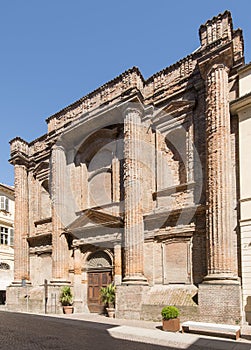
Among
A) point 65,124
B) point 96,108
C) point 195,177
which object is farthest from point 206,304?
point 65,124

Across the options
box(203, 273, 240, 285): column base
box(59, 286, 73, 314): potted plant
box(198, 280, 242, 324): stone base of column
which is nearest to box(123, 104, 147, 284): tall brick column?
box(198, 280, 242, 324): stone base of column

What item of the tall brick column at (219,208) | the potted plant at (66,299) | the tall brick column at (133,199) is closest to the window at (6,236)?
the potted plant at (66,299)

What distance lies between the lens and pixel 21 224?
22.1m

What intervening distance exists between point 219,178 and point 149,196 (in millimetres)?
4078

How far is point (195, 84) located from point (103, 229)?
27.1ft

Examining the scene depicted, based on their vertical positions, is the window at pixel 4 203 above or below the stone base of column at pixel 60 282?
above

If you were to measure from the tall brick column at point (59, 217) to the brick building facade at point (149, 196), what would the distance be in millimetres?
63

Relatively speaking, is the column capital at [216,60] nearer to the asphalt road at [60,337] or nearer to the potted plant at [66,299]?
the asphalt road at [60,337]

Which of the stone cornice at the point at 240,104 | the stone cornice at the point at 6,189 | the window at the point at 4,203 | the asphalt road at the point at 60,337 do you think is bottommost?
the asphalt road at the point at 60,337

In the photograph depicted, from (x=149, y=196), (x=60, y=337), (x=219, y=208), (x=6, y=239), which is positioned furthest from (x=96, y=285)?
(x=6, y=239)

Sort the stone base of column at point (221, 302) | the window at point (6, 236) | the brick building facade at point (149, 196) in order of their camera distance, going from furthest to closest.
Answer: the window at point (6, 236) < the brick building facade at point (149, 196) < the stone base of column at point (221, 302)

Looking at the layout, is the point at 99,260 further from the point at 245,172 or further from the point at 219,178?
the point at 245,172

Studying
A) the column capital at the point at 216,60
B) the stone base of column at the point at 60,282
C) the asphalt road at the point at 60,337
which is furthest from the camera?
the stone base of column at the point at 60,282

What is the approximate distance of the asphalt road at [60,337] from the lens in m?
9.15
